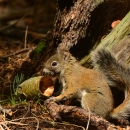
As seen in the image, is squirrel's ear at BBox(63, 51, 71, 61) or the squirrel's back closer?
the squirrel's back

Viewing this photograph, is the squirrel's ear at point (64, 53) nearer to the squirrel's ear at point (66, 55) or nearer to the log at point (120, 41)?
the squirrel's ear at point (66, 55)

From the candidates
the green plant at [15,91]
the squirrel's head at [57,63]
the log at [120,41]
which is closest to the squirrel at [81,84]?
the squirrel's head at [57,63]

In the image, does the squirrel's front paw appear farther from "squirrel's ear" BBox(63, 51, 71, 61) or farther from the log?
the log

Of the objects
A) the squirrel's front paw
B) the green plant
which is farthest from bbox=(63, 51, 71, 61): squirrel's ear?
the green plant

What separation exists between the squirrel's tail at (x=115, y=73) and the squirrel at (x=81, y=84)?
8 cm

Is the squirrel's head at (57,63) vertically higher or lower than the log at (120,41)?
lower

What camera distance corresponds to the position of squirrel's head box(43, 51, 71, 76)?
4.30 metres

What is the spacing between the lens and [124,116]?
3756mm

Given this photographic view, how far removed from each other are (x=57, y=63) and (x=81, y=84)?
1.41 feet

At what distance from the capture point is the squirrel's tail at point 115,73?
12.3 ft

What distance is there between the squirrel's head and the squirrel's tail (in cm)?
46

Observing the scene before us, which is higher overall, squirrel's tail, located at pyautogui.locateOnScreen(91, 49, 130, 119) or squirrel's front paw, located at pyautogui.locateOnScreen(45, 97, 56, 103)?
squirrel's tail, located at pyautogui.locateOnScreen(91, 49, 130, 119)

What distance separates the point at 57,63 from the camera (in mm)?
4328

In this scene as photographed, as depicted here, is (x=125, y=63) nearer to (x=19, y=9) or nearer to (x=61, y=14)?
(x=61, y=14)
